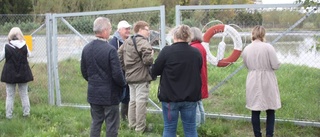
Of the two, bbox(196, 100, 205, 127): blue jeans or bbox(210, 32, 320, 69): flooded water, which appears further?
bbox(196, 100, 205, 127): blue jeans

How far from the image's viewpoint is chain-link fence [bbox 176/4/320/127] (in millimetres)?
5387

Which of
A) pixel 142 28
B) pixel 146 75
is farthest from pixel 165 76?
pixel 142 28

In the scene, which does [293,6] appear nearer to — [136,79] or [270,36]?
[270,36]

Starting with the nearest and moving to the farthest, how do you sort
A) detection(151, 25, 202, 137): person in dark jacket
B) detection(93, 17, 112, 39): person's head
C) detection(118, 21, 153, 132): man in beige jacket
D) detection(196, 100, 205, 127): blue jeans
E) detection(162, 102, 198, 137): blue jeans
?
1. detection(151, 25, 202, 137): person in dark jacket
2. detection(162, 102, 198, 137): blue jeans
3. detection(93, 17, 112, 39): person's head
4. detection(118, 21, 153, 132): man in beige jacket
5. detection(196, 100, 205, 127): blue jeans

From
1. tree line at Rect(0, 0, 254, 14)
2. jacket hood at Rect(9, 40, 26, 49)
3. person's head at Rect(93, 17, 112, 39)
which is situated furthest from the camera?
tree line at Rect(0, 0, 254, 14)

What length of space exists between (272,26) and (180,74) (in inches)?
86.5

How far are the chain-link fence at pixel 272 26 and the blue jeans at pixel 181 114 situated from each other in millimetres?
1692

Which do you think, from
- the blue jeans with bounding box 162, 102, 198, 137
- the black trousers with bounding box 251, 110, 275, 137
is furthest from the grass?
the blue jeans with bounding box 162, 102, 198, 137

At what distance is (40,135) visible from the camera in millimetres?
5395

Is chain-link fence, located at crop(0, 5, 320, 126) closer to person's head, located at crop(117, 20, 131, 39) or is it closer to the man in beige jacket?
person's head, located at crop(117, 20, 131, 39)

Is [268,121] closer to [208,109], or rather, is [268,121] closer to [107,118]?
[208,109]

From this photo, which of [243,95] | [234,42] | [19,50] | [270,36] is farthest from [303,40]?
[19,50]

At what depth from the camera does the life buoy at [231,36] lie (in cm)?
565

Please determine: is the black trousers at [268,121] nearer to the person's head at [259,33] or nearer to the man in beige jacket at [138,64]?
the person's head at [259,33]
